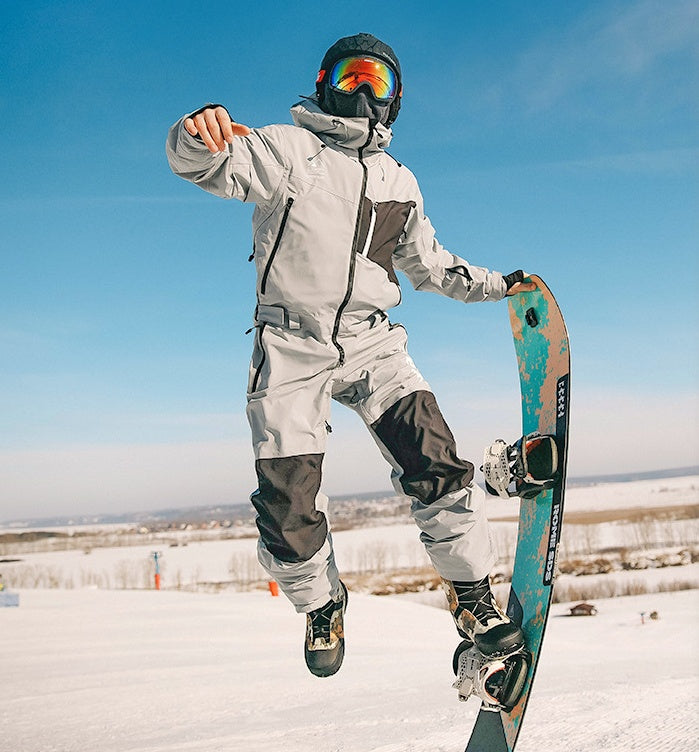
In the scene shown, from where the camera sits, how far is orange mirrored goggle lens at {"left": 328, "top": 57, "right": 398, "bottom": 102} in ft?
8.53

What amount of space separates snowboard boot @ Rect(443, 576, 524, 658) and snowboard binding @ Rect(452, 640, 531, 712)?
0.03 metres

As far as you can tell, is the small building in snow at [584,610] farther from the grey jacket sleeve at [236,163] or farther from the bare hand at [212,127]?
the bare hand at [212,127]

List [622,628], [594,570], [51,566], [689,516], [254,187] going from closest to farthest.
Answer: [254,187], [622,628], [594,570], [51,566], [689,516]

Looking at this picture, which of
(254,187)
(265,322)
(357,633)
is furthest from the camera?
(357,633)

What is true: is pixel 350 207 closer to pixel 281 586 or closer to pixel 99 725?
pixel 281 586

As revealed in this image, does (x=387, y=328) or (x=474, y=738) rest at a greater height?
(x=387, y=328)

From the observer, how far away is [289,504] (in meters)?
2.40

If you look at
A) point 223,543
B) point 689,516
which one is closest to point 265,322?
point 223,543

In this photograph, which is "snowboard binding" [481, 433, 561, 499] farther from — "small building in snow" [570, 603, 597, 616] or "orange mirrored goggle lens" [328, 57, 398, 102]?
"small building in snow" [570, 603, 597, 616]

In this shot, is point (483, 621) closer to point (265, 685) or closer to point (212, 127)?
point (212, 127)

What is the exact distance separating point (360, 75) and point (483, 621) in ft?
7.35

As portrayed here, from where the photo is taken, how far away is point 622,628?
23203 mm

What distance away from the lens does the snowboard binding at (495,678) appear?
2.53 meters

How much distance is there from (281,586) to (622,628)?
2444cm
